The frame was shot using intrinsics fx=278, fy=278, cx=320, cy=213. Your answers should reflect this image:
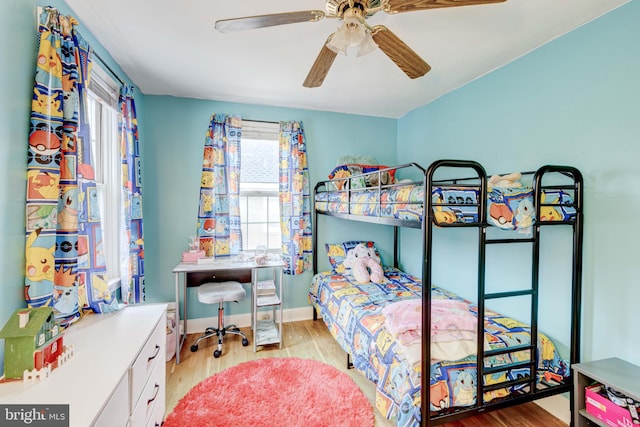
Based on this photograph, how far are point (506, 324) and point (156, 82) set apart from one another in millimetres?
3751

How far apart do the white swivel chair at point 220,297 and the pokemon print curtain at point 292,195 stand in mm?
725

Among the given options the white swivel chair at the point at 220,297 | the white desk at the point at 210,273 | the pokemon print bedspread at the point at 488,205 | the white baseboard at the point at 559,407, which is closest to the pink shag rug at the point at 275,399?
the white swivel chair at the point at 220,297

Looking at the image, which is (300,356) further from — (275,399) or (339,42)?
(339,42)

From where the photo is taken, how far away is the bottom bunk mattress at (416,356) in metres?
1.54

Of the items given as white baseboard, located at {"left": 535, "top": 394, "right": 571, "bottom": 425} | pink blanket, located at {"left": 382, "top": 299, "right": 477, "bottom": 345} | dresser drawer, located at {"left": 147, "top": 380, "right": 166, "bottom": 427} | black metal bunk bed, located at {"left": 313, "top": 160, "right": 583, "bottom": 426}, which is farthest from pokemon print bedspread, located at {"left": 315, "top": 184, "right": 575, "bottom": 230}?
dresser drawer, located at {"left": 147, "top": 380, "right": 166, "bottom": 427}

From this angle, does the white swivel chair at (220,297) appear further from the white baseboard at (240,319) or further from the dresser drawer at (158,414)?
the dresser drawer at (158,414)

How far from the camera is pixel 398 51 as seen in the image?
1553mm

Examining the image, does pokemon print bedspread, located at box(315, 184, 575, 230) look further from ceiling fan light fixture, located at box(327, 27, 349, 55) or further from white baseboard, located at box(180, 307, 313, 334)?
white baseboard, located at box(180, 307, 313, 334)

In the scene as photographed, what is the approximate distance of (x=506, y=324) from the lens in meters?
2.11

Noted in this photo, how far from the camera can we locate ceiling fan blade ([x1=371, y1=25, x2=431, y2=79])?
1.41m

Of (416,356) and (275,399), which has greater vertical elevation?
(416,356)

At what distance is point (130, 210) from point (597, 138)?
350cm

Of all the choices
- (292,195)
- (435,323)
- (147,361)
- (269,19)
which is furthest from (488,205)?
(292,195)

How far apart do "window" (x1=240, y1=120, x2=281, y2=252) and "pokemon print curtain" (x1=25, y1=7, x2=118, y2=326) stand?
5.84 feet
